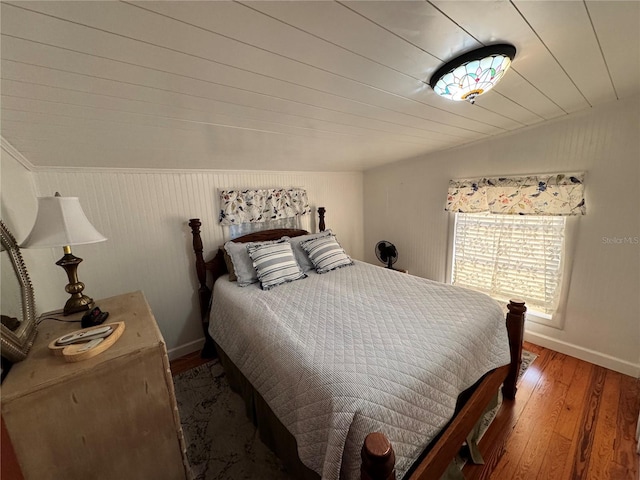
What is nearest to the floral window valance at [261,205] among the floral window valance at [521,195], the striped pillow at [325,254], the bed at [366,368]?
the striped pillow at [325,254]

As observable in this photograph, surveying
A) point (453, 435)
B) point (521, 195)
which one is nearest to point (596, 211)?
point (521, 195)

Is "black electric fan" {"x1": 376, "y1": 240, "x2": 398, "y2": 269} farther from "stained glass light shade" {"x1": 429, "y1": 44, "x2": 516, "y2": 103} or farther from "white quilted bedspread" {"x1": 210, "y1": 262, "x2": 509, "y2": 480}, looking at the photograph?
"stained glass light shade" {"x1": 429, "y1": 44, "x2": 516, "y2": 103}

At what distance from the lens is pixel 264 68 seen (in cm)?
102

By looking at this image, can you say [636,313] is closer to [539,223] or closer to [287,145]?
[539,223]

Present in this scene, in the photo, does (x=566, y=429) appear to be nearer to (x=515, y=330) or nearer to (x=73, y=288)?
(x=515, y=330)

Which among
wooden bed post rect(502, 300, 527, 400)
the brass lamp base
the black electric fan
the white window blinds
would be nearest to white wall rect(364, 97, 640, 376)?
the white window blinds

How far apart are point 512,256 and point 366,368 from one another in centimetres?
214

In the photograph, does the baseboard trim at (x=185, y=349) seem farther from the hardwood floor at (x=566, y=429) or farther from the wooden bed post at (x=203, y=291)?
the hardwood floor at (x=566, y=429)

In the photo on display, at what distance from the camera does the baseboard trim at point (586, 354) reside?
6.25ft

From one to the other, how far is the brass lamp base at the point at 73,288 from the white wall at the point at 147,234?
0.34 metres

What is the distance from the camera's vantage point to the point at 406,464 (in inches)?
37.5

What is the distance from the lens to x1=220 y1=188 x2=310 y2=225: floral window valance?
241 centimetres

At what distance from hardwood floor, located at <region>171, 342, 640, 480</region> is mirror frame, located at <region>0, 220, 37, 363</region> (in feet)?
6.63

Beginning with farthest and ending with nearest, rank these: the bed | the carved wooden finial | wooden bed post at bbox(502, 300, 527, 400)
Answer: wooden bed post at bbox(502, 300, 527, 400) < the bed < the carved wooden finial
